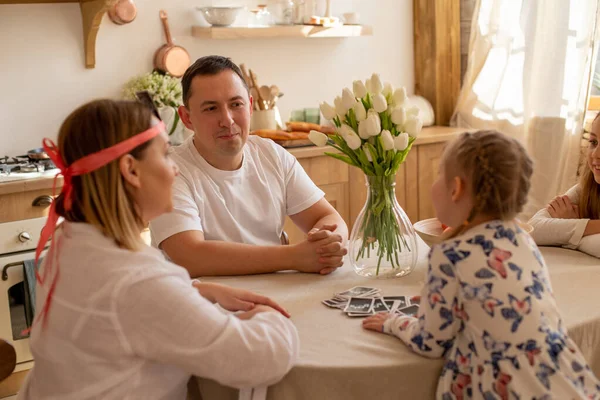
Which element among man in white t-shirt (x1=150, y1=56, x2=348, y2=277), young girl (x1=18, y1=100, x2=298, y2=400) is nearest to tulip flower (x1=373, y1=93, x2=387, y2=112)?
man in white t-shirt (x1=150, y1=56, x2=348, y2=277)

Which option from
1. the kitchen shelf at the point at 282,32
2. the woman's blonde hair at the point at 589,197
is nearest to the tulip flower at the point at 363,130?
the woman's blonde hair at the point at 589,197

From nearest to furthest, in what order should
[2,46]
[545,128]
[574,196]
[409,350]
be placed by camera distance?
[409,350] → [574,196] → [2,46] → [545,128]

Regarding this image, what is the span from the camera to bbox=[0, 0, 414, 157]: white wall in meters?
3.66

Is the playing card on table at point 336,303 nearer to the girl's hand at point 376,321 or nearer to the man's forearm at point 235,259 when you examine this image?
the girl's hand at point 376,321

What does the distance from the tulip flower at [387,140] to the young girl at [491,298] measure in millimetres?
390

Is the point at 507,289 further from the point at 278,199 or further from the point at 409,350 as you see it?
the point at 278,199

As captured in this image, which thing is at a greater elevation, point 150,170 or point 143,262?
point 150,170

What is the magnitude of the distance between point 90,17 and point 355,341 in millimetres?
2564

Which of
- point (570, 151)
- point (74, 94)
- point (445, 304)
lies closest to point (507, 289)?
point (445, 304)

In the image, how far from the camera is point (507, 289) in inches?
57.4

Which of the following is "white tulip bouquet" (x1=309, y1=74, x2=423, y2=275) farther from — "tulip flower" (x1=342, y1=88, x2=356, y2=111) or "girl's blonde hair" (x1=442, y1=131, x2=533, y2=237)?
"girl's blonde hair" (x1=442, y1=131, x2=533, y2=237)

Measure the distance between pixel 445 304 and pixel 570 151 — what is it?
2.59 meters

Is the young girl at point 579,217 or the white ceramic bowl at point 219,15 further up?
the white ceramic bowl at point 219,15

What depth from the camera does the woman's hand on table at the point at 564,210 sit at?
2334 millimetres
